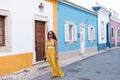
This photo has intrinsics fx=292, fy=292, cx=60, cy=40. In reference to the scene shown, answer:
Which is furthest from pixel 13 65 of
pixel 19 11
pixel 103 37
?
pixel 103 37

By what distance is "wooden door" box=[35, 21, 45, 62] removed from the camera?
13867mm

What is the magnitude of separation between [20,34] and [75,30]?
859 centimetres

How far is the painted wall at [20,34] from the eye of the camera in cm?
1077

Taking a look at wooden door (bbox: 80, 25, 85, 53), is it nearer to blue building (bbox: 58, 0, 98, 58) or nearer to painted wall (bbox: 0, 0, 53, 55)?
blue building (bbox: 58, 0, 98, 58)

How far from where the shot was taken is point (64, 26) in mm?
17766

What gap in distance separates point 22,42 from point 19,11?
1.30 m

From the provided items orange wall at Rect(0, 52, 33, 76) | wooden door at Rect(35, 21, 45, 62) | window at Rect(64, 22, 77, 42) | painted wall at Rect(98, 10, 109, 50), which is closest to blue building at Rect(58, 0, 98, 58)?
window at Rect(64, 22, 77, 42)

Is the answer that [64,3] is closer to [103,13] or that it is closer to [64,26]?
[64,26]

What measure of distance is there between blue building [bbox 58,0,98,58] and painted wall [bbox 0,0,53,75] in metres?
3.73

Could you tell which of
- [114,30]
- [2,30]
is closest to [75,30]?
[2,30]

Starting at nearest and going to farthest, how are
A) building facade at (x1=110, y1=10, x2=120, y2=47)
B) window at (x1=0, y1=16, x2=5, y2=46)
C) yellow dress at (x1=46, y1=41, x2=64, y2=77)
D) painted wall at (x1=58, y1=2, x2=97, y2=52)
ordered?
yellow dress at (x1=46, y1=41, x2=64, y2=77)
window at (x1=0, y1=16, x2=5, y2=46)
painted wall at (x1=58, y1=2, x2=97, y2=52)
building facade at (x1=110, y1=10, x2=120, y2=47)

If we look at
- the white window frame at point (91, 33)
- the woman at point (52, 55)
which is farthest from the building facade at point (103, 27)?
the woman at point (52, 55)

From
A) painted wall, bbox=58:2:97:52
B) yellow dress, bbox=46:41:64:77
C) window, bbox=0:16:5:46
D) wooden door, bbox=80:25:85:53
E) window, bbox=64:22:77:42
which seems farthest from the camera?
wooden door, bbox=80:25:85:53

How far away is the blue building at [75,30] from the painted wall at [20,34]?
3.73m
